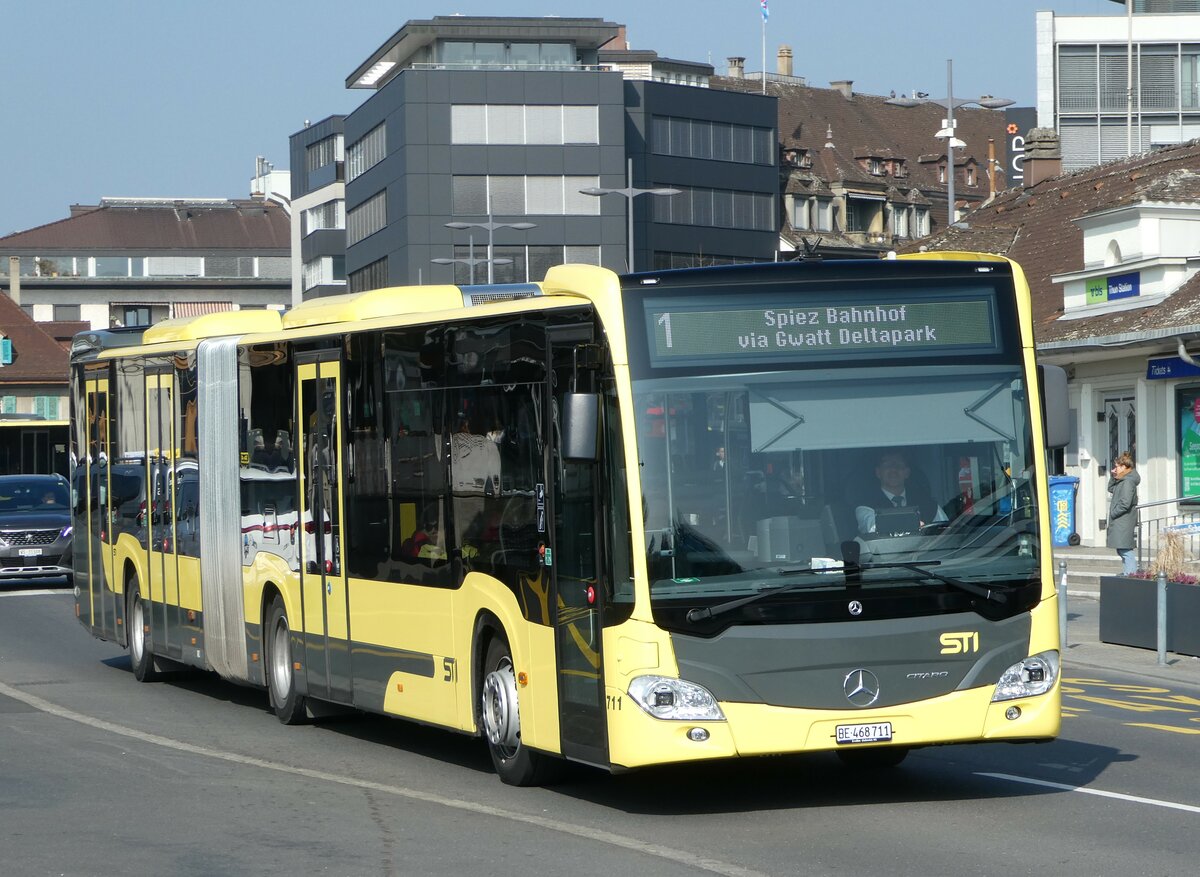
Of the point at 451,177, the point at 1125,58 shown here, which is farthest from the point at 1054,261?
the point at 451,177

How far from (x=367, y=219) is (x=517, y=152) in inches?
376

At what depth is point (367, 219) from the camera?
94062 mm

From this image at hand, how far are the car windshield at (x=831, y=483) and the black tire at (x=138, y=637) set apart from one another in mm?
9606

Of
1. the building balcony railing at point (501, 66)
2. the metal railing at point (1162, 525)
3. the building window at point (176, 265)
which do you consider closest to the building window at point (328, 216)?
the building balcony railing at point (501, 66)

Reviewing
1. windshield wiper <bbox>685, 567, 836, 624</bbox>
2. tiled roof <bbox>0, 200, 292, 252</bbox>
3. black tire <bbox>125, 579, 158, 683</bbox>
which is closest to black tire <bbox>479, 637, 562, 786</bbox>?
windshield wiper <bbox>685, 567, 836, 624</bbox>

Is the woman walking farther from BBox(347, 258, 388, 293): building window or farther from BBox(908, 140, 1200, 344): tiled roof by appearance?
BBox(347, 258, 388, 293): building window

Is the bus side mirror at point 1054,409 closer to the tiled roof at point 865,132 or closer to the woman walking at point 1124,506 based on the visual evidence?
the woman walking at point 1124,506

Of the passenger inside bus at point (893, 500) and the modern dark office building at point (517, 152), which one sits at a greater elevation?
the modern dark office building at point (517, 152)

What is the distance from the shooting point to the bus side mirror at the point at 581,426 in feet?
33.0

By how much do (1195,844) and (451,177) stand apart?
79.6m

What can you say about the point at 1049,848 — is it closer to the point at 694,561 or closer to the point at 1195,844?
the point at 1195,844

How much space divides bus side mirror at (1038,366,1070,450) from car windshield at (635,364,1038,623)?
0.16 meters

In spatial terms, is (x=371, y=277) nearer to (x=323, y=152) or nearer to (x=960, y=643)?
(x=323, y=152)

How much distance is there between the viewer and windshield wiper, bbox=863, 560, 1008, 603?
33.7 feet
